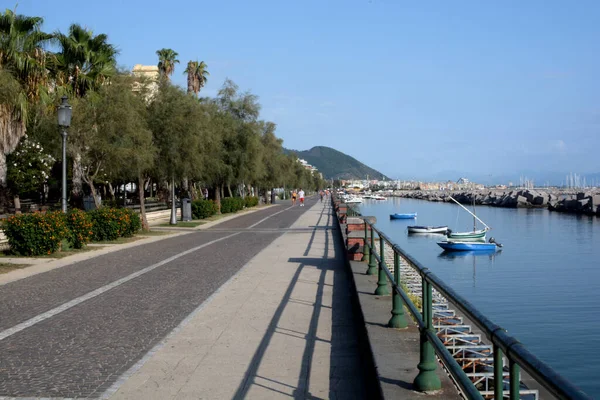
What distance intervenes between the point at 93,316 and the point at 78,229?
1129 cm

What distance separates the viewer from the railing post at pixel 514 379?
275cm

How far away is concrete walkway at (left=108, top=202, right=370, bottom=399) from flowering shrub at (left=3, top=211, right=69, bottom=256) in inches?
306

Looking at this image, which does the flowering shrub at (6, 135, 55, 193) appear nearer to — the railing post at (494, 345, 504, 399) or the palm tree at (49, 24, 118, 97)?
the palm tree at (49, 24, 118, 97)

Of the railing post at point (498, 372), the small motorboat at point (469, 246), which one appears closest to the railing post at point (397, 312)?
the railing post at point (498, 372)

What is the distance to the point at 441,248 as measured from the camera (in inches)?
1645

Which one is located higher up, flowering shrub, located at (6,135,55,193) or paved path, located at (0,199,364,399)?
flowering shrub, located at (6,135,55,193)

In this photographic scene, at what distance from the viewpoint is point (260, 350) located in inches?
294

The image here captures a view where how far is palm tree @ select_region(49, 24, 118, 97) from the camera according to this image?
29.5 metres

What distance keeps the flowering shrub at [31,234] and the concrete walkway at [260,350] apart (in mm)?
7774

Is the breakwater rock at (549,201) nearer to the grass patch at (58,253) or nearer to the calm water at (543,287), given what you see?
the calm water at (543,287)

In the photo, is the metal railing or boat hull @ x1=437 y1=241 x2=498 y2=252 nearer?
the metal railing

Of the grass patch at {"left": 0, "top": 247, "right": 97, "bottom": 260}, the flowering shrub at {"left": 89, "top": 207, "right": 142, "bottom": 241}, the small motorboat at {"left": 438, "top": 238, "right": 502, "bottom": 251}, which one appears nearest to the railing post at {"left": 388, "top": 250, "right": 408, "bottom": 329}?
the grass patch at {"left": 0, "top": 247, "right": 97, "bottom": 260}

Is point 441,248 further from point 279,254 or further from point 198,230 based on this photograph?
point 279,254

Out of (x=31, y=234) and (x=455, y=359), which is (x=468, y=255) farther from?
(x=455, y=359)
